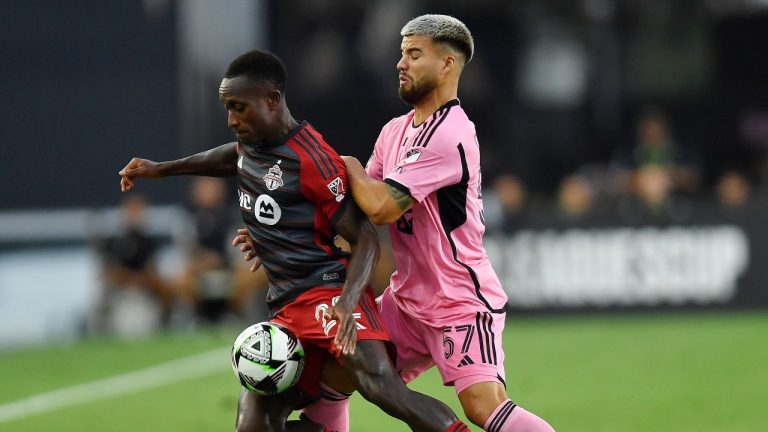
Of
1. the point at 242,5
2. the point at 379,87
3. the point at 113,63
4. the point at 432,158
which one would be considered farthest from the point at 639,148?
the point at 432,158

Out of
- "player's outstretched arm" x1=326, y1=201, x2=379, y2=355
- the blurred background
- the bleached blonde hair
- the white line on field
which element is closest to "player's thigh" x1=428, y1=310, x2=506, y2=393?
"player's outstretched arm" x1=326, y1=201, x2=379, y2=355

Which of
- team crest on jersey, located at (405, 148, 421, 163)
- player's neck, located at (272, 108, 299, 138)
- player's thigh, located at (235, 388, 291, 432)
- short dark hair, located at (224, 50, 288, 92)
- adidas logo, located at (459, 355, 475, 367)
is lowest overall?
player's thigh, located at (235, 388, 291, 432)

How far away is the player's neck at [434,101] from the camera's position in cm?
675

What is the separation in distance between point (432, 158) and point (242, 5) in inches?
568

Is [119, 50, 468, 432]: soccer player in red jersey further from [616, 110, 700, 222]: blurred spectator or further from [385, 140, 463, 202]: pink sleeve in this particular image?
[616, 110, 700, 222]: blurred spectator

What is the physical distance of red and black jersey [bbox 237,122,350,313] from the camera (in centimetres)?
640

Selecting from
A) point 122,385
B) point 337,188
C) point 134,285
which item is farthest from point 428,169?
point 134,285

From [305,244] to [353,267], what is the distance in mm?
304

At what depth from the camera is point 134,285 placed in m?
18.0

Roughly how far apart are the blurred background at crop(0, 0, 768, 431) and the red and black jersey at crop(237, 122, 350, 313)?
35.6ft

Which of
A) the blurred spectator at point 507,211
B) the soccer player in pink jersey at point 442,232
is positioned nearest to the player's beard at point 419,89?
the soccer player in pink jersey at point 442,232

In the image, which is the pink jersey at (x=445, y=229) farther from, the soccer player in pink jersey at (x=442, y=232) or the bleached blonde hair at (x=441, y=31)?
the bleached blonde hair at (x=441, y=31)

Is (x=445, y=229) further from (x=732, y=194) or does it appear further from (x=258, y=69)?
(x=732, y=194)

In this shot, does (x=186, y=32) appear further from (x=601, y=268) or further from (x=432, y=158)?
(x=432, y=158)
